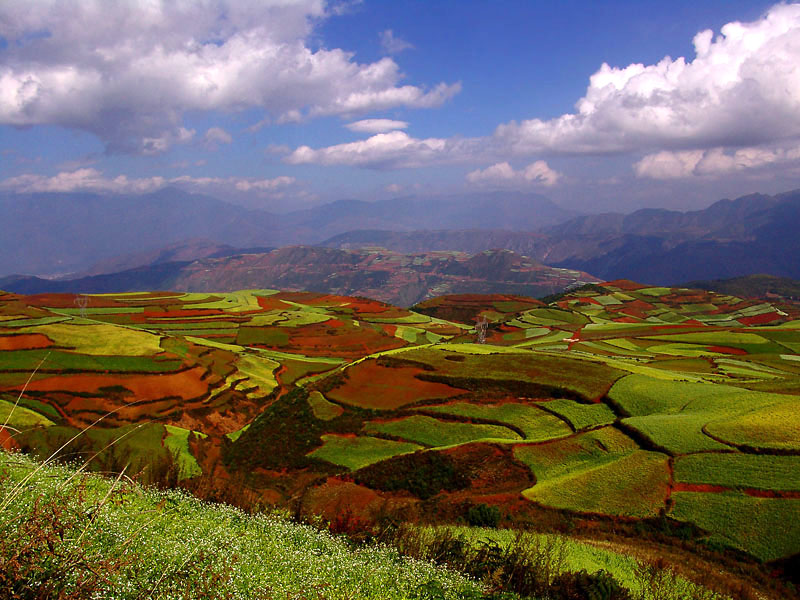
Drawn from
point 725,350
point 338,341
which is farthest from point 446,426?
point 725,350

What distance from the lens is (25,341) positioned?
169ft

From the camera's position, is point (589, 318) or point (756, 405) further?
point (589, 318)

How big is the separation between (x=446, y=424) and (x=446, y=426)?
0.87ft

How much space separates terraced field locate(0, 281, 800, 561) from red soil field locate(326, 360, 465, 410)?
23 cm

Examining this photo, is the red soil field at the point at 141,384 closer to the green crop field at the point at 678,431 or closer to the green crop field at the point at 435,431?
the green crop field at the point at 435,431

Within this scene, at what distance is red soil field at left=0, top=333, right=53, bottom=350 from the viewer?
164ft

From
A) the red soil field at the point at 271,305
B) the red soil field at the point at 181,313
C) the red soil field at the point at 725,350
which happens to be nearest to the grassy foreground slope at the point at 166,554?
the red soil field at the point at 725,350

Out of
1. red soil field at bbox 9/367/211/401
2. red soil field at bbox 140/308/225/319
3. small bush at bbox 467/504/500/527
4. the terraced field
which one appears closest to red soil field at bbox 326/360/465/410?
the terraced field

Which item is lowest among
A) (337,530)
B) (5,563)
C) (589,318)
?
(589,318)

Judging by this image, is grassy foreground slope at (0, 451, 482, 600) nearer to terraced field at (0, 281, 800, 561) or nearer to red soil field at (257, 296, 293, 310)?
terraced field at (0, 281, 800, 561)

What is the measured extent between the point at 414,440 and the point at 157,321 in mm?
77241

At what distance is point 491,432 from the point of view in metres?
33.3

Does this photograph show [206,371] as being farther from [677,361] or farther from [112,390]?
[677,361]

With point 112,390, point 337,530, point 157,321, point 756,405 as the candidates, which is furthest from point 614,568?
point 157,321
